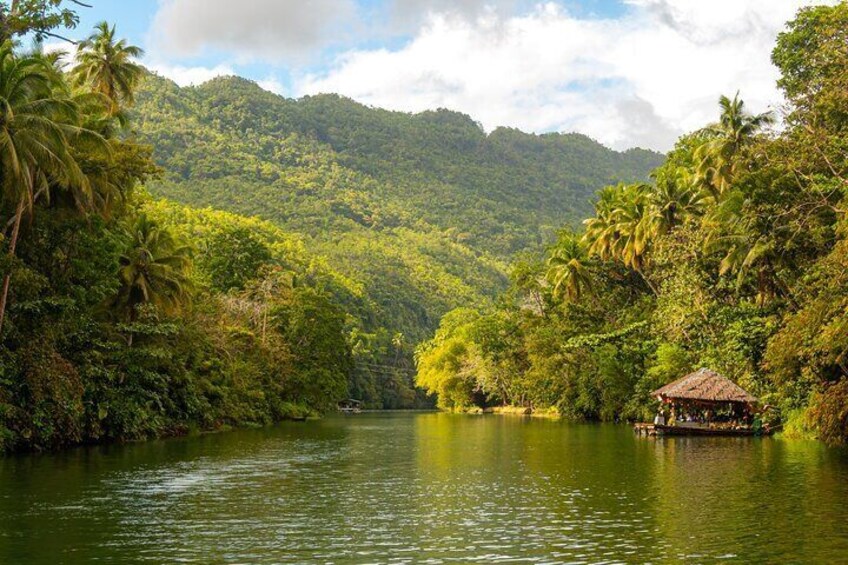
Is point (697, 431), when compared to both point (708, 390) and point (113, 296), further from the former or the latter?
point (113, 296)

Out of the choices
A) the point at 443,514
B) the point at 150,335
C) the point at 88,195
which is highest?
the point at 88,195

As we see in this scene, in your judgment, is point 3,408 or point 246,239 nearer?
point 3,408

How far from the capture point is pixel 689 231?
162 ft

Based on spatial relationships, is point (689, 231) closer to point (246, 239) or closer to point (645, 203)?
point (645, 203)

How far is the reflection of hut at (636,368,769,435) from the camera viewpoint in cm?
4491

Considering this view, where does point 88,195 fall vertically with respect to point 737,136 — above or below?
below

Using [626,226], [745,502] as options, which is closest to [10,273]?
[745,502]

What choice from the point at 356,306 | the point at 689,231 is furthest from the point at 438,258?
the point at 689,231

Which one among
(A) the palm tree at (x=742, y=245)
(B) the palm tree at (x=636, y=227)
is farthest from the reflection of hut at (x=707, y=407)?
(B) the palm tree at (x=636, y=227)

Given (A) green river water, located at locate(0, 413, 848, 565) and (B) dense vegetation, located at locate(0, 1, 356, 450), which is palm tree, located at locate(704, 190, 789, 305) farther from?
(B) dense vegetation, located at locate(0, 1, 356, 450)

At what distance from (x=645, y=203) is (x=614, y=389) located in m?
13.2

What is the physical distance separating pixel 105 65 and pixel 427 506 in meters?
37.8

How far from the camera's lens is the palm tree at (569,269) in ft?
236

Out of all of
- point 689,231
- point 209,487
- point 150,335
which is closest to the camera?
point 209,487
